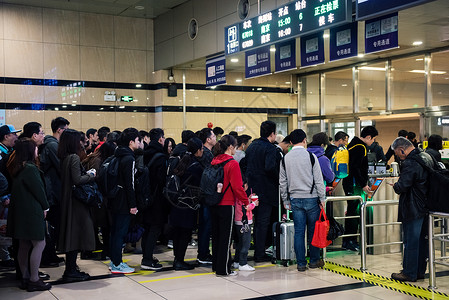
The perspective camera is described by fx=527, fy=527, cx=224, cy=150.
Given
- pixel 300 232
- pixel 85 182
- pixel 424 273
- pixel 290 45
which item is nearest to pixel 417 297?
pixel 424 273

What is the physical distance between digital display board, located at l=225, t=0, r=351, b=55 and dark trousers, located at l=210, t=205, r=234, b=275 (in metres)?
3.80

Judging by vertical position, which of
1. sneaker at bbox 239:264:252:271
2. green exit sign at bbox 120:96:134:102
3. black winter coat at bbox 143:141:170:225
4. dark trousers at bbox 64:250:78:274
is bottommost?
sneaker at bbox 239:264:252:271

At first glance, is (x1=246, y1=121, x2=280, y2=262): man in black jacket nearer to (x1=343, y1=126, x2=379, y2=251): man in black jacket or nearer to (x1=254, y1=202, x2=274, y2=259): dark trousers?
(x1=254, y1=202, x2=274, y2=259): dark trousers

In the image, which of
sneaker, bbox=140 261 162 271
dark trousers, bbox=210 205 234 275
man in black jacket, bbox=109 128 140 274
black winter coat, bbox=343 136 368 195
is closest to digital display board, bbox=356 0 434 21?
black winter coat, bbox=343 136 368 195

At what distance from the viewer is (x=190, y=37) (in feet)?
43.1

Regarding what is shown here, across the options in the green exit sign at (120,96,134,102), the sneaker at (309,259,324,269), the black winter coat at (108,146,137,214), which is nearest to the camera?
the black winter coat at (108,146,137,214)

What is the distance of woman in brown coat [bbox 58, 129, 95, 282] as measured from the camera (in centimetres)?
578

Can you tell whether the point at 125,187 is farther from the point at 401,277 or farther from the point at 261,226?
the point at 401,277

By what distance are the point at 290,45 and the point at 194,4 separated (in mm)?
3822

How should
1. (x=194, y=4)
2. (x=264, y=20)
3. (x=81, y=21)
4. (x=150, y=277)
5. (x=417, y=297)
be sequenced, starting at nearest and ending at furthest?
(x=417, y=297) < (x=150, y=277) < (x=264, y=20) < (x=194, y=4) < (x=81, y=21)

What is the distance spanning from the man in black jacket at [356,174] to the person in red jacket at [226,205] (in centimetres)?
227

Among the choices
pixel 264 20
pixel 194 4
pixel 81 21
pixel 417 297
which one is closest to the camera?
pixel 417 297

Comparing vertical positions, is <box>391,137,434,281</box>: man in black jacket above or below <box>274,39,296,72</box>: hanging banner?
below

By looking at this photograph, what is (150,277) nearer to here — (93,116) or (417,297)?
(417,297)
